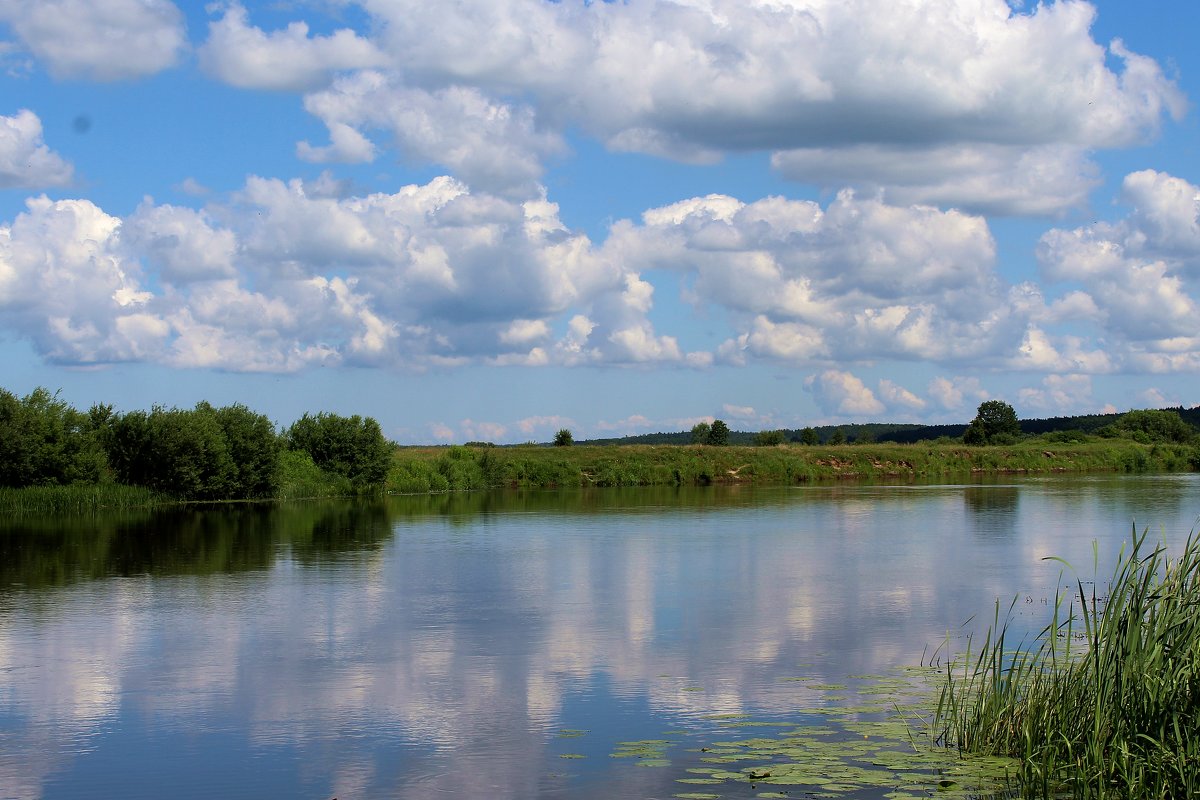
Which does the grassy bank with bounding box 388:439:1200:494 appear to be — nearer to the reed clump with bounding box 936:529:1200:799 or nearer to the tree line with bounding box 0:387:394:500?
the tree line with bounding box 0:387:394:500

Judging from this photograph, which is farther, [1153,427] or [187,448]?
[1153,427]

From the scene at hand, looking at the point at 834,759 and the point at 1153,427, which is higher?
the point at 1153,427

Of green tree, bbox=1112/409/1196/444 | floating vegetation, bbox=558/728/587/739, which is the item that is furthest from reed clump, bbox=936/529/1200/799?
green tree, bbox=1112/409/1196/444

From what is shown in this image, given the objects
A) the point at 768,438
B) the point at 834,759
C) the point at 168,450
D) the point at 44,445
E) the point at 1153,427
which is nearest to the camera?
the point at 834,759

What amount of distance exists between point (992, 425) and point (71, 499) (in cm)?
8449

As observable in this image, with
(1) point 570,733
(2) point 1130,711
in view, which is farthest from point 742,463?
(2) point 1130,711

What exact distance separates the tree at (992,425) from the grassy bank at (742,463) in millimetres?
7236

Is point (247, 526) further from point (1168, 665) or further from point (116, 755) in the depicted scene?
point (1168, 665)

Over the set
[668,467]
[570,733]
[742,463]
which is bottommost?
[570,733]

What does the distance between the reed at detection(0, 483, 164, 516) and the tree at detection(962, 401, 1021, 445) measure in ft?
250

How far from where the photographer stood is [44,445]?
44031mm

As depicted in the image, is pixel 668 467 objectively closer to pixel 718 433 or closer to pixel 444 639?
pixel 718 433

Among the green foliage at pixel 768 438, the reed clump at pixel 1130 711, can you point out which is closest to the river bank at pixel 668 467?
the green foliage at pixel 768 438

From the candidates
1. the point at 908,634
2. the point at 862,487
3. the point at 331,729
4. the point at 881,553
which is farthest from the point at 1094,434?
the point at 331,729
